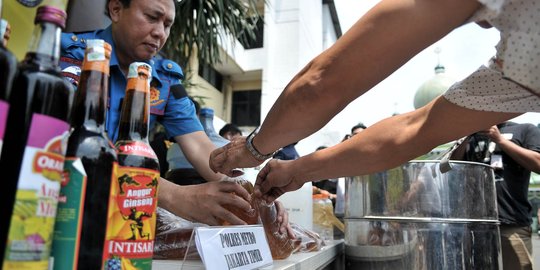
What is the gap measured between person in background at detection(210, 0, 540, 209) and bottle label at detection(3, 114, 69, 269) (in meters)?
0.56

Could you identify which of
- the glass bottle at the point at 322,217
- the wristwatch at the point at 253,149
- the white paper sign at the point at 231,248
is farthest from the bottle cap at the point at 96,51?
the glass bottle at the point at 322,217

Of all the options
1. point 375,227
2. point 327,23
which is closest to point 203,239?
point 375,227

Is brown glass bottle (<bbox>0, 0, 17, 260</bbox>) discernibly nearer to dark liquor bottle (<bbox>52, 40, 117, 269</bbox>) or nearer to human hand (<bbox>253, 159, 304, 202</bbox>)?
dark liquor bottle (<bbox>52, 40, 117, 269</bbox>)

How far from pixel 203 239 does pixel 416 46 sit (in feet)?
1.78

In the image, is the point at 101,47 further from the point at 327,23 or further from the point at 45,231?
the point at 327,23

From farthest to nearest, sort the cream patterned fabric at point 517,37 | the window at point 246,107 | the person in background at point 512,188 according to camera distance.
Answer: the window at point 246,107, the person in background at point 512,188, the cream patterned fabric at point 517,37

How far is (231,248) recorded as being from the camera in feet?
2.56

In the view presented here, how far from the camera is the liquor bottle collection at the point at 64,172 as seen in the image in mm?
366

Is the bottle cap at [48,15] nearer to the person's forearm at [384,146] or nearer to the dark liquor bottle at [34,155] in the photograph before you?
the dark liquor bottle at [34,155]

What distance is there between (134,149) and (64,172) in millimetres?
97

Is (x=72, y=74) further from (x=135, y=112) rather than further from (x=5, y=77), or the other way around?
(x=5, y=77)

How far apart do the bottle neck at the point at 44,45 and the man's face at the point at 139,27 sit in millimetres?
888

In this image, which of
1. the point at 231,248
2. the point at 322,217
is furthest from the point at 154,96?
the point at 322,217

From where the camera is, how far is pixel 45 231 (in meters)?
0.38
